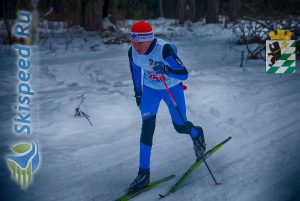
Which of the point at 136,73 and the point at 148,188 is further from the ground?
the point at 136,73

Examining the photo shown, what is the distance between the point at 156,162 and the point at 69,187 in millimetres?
1278

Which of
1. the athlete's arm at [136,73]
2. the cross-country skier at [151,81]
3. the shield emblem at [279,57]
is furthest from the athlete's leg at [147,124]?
the shield emblem at [279,57]

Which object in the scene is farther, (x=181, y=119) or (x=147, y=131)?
(x=181, y=119)

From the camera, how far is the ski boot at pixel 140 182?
3744 mm

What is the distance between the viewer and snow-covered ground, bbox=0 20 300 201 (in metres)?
3.83

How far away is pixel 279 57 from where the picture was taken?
30.0ft

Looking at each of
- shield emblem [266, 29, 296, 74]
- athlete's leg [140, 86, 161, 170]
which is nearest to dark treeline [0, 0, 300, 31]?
shield emblem [266, 29, 296, 74]

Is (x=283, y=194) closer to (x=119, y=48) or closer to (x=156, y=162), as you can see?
(x=156, y=162)

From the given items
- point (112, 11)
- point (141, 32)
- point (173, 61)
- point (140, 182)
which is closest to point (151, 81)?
point (173, 61)

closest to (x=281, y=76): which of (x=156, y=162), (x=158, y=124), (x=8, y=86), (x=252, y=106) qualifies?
(x=252, y=106)

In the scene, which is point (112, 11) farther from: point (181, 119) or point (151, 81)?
point (181, 119)

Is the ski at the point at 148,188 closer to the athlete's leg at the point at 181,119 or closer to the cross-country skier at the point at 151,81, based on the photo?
the cross-country skier at the point at 151,81

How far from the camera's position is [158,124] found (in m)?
6.03

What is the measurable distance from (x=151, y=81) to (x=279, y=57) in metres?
6.39
